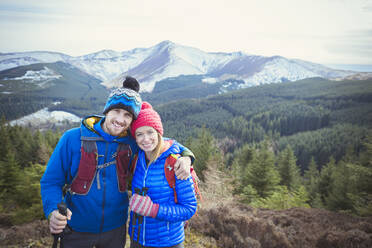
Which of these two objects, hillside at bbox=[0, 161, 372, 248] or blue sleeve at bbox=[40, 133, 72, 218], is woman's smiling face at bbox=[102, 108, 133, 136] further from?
hillside at bbox=[0, 161, 372, 248]

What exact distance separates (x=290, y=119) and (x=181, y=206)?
130 meters

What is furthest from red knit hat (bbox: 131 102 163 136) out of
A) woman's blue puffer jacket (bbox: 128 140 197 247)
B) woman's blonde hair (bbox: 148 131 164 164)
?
woman's blue puffer jacket (bbox: 128 140 197 247)

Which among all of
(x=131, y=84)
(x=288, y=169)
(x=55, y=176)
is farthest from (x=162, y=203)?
(x=288, y=169)

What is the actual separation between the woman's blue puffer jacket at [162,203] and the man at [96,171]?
161 mm

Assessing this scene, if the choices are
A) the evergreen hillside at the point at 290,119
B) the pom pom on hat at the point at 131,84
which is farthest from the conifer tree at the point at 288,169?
the evergreen hillside at the point at 290,119

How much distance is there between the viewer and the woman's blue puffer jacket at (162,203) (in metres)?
2.06

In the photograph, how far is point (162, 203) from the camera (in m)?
2.13

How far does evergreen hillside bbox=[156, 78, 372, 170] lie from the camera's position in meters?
71.5

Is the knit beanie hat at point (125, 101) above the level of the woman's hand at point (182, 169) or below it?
above

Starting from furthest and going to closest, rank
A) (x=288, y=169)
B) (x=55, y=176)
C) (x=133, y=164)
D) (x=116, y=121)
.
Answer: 1. (x=288, y=169)
2. (x=133, y=164)
3. (x=116, y=121)
4. (x=55, y=176)

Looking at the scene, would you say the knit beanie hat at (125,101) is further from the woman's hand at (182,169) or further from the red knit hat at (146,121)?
the woman's hand at (182,169)

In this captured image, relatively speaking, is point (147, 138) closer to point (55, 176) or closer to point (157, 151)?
point (157, 151)

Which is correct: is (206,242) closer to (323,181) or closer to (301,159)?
(323,181)

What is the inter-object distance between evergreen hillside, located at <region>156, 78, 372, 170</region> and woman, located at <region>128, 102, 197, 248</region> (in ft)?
203
